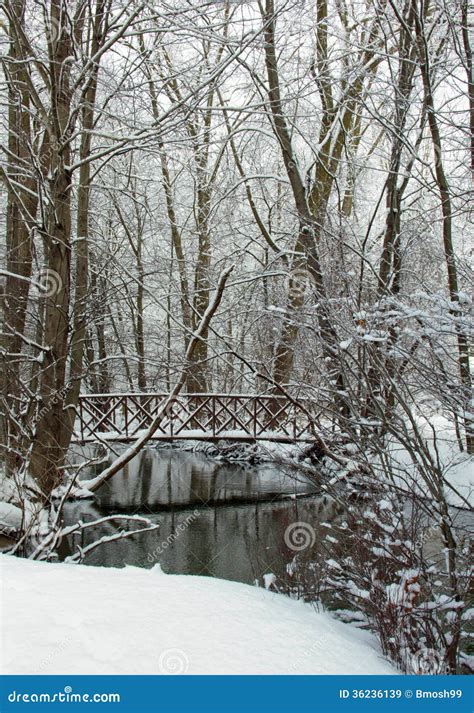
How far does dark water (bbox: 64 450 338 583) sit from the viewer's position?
25.0ft

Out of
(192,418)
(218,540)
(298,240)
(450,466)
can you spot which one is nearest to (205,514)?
(218,540)

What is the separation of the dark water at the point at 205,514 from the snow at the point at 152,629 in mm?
1798

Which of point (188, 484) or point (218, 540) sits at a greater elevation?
point (188, 484)

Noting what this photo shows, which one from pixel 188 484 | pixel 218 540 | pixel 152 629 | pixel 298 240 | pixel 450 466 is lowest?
pixel 218 540

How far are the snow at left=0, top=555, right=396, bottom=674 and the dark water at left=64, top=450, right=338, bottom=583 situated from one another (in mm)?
1798

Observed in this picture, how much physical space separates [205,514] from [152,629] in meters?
7.58

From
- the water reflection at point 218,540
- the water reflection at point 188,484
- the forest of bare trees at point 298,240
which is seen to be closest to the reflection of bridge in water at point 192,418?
the water reflection at point 188,484

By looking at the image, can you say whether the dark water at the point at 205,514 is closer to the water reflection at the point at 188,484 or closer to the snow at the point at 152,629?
the water reflection at the point at 188,484

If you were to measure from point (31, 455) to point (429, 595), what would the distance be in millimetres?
3707

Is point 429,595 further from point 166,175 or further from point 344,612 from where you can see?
point 166,175

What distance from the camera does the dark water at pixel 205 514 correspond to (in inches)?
300

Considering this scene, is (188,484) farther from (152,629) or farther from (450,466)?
(152,629)

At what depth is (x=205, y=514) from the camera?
10562 millimetres
